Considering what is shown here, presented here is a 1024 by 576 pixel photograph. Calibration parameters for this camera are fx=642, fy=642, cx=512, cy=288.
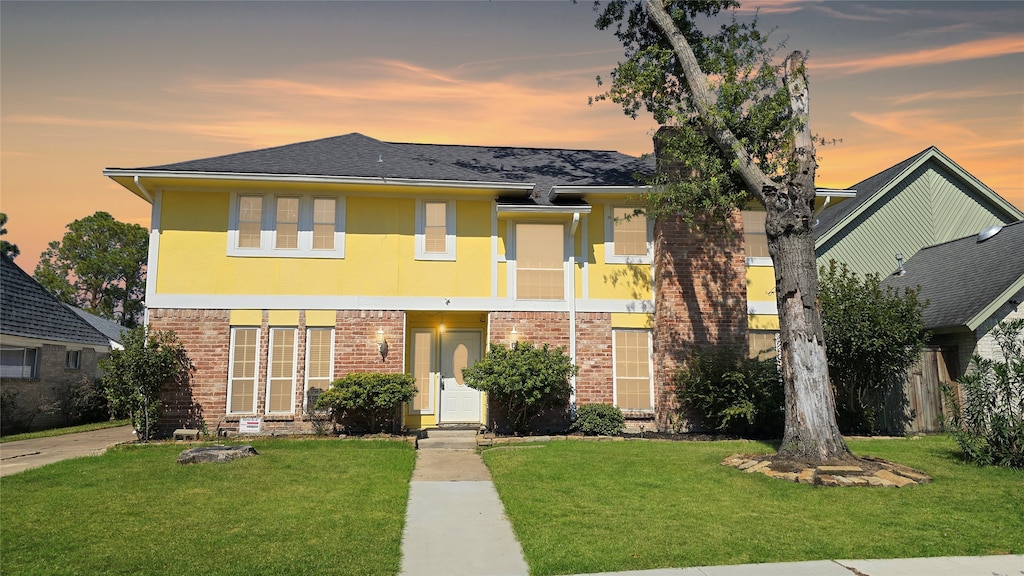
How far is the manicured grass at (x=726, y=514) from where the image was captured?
5.98 metres

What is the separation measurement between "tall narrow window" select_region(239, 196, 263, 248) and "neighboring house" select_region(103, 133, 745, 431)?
3cm

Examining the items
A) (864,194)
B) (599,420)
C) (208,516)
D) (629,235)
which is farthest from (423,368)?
(864,194)

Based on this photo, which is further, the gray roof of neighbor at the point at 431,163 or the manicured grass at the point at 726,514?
the gray roof of neighbor at the point at 431,163

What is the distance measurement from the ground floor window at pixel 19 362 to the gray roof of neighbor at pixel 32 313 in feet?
1.86

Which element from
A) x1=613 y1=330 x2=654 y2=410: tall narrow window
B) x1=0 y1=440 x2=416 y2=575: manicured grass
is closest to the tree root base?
x1=613 y1=330 x2=654 y2=410: tall narrow window

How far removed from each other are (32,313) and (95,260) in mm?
31136

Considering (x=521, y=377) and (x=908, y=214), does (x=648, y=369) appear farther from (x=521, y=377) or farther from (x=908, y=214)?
(x=908, y=214)

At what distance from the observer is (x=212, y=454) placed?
1056cm

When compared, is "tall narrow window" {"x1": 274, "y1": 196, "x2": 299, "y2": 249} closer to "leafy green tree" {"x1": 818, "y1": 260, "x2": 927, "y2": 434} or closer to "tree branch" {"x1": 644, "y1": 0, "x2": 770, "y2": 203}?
"tree branch" {"x1": 644, "y1": 0, "x2": 770, "y2": 203}

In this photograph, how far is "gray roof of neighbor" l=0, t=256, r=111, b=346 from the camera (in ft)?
62.9

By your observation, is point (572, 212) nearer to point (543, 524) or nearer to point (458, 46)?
point (458, 46)

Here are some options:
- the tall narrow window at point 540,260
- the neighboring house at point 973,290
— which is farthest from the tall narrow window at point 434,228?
the neighboring house at point 973,290

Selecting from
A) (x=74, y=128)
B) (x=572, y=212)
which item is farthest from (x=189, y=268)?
(x=572, y=212)

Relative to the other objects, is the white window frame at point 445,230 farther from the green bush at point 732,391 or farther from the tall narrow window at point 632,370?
the green bush at point 732,391
